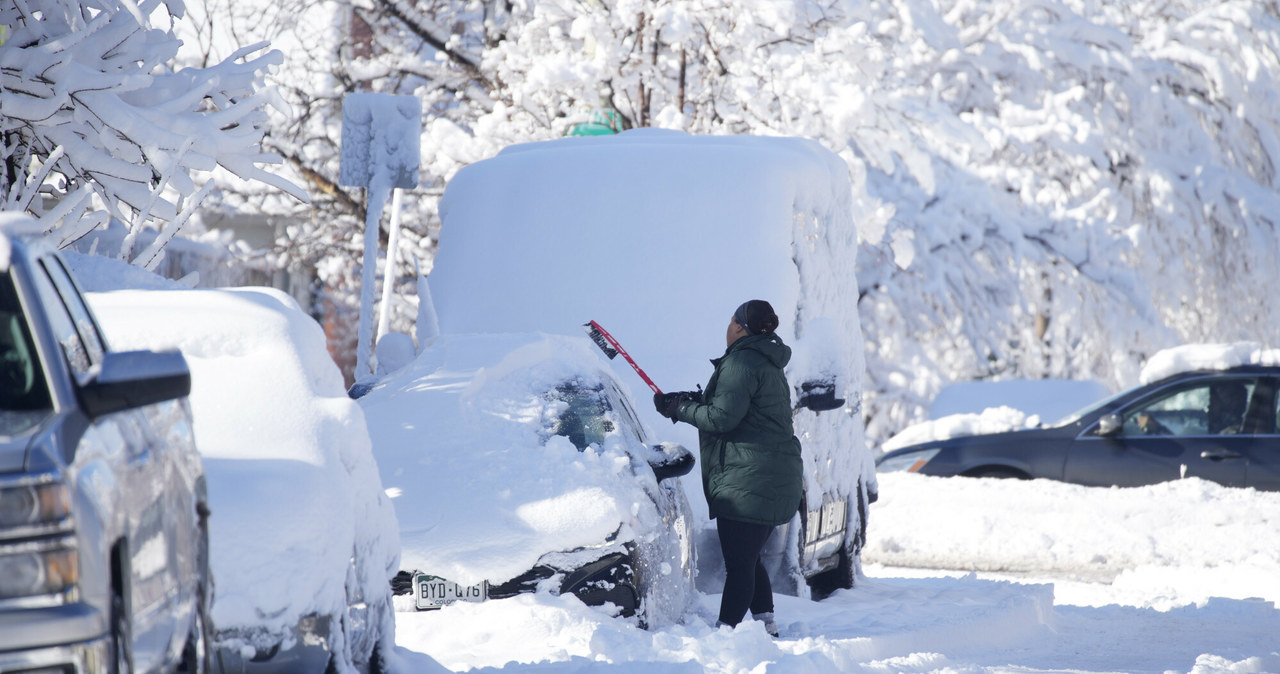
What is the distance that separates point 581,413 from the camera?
6.27 meters

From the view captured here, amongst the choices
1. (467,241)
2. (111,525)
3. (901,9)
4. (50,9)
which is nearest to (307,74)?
(901,9)

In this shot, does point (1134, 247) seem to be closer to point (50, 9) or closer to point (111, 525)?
point (50, 9)

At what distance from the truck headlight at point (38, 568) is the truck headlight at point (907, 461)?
1081 centimetres

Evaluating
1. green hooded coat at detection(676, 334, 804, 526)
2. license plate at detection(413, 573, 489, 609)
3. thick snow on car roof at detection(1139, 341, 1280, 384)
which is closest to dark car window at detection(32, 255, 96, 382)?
license plate at detection(413, 573, 489, 609)

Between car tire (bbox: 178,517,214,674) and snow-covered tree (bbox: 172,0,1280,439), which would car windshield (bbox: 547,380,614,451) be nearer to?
car tire (bbox: 178,517,214,674)

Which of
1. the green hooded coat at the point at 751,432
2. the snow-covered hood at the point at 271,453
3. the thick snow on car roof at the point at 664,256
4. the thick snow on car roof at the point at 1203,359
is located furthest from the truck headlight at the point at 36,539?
the thick snow on car roof at the point at 1203,359

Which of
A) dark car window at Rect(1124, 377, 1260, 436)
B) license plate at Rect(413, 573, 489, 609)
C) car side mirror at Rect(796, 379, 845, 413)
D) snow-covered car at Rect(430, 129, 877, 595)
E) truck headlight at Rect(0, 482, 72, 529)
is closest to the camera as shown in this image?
truck headlight at Rect(0, 482, 72, 529)

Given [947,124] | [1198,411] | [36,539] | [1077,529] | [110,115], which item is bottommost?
[1077,529]

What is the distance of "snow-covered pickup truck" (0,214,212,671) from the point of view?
248 centimetres

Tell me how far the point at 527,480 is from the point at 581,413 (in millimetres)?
566

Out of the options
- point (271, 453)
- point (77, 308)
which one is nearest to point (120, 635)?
point (77, 308)

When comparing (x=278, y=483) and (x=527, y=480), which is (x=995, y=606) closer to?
(x=527, y=480)

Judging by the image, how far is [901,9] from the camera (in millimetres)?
15797

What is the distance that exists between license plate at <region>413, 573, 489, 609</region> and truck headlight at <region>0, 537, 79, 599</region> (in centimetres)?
302
